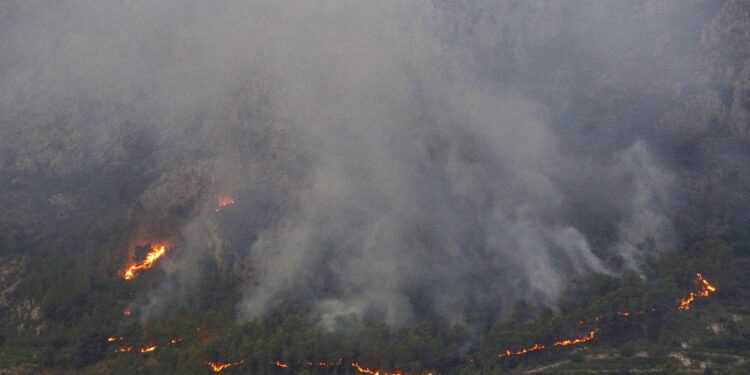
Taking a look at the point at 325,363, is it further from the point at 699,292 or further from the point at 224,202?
the point at 699,292

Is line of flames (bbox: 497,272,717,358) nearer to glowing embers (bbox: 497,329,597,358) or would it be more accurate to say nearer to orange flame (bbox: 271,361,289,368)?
glowing embers (bbox: 497,329,597,358)

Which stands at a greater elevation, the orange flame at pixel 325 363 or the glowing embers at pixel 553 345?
the orange flame at pixel 325 363

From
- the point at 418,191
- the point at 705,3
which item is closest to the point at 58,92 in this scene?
the point at 418,191

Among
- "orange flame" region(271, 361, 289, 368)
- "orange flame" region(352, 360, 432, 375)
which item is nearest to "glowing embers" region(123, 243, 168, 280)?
"orange flame" region(271, 361, 289, 368)

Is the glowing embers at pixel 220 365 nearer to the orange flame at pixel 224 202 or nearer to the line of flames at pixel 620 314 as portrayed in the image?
the line of flames at pixel 620 314

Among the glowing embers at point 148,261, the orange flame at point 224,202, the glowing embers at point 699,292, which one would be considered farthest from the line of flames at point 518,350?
the orange flame at point 224,202

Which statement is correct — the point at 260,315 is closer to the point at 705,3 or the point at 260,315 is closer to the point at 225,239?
the point at 225,239

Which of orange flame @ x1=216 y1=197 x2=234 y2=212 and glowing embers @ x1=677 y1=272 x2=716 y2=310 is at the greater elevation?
orange flame @ x1=216 y1=197 x2=234 y2=212
